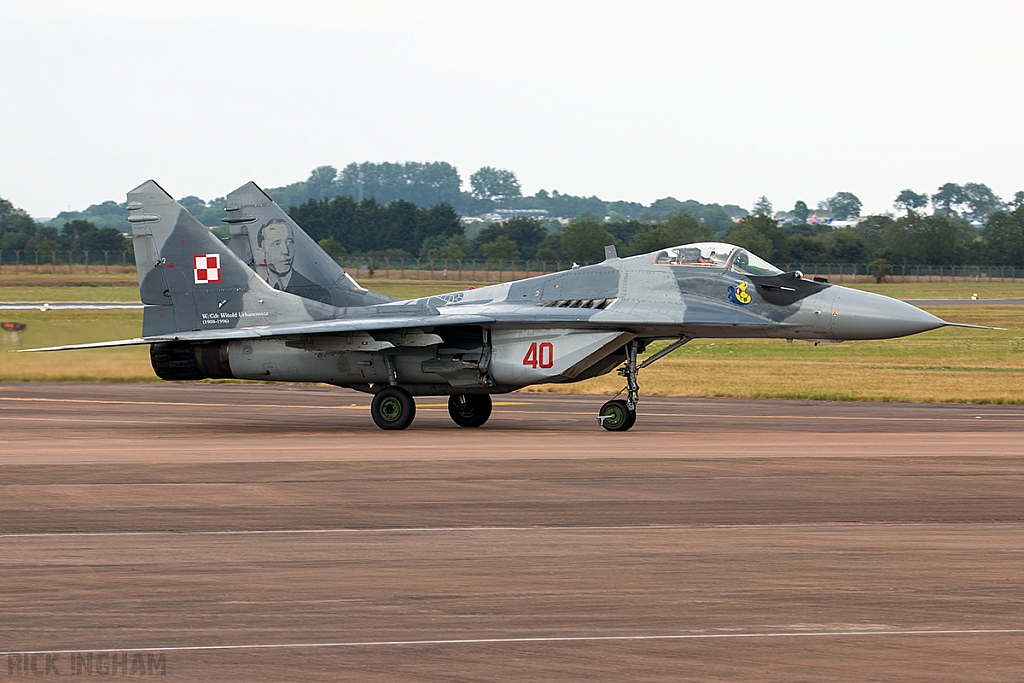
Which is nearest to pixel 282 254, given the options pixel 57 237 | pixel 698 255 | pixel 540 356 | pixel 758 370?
pixel 540 356

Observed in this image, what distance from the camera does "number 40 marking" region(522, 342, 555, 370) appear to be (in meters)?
19.6

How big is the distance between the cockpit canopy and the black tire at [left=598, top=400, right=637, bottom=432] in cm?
234

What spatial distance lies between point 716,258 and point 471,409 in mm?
5018

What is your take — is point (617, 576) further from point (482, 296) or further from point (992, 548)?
point (482, 296)

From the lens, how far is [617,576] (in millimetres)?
8922

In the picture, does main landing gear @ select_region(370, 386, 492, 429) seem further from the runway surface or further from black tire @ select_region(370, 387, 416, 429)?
the runway surface

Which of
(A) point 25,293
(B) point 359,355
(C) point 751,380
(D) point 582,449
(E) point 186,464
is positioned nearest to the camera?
(E) point 186,464

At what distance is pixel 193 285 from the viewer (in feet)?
70.1

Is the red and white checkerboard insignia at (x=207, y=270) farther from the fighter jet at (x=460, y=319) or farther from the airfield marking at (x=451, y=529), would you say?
the airfield marking at (x=451, y=529)

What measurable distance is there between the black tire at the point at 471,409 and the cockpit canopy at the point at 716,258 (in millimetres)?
3986

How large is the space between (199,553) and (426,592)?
89.4 inches

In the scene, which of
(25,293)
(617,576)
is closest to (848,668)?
(617,576)

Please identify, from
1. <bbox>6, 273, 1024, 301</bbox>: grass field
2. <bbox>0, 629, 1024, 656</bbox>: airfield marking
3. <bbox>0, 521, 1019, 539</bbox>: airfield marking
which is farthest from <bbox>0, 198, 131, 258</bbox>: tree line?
<bbox>0, 629, 1024, 656</bbox>: airfield marking

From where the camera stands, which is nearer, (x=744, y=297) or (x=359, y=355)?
(x=744, y=297)
